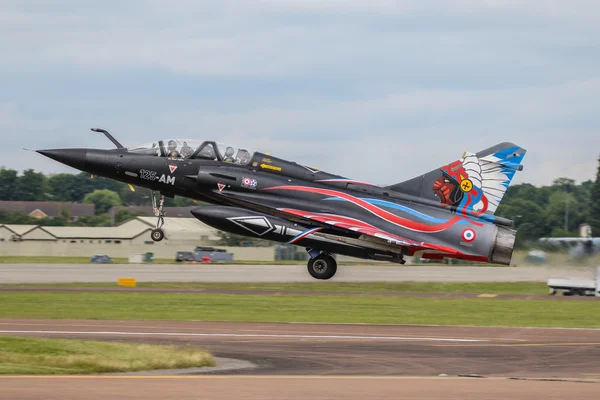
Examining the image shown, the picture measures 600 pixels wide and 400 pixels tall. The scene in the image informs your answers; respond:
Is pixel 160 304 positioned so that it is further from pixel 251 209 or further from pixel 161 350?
pixel 161 350

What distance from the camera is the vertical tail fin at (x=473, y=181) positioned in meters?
31.6

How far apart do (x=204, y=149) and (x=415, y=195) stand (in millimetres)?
7673

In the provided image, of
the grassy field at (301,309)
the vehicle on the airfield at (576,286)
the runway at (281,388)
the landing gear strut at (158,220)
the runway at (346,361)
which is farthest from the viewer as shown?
the vehicle on the airfield at (576,286)

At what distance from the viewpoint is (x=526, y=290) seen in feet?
159

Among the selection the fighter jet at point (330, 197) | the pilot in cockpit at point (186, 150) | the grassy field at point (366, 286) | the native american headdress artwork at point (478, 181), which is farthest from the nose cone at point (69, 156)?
the grassy field at point (366, 286)

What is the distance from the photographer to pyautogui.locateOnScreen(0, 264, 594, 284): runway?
51656 mm

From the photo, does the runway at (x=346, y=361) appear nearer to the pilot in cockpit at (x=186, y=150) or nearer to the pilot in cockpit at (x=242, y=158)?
the pilot in cockpit at (x=242, y=158)

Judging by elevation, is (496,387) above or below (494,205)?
below

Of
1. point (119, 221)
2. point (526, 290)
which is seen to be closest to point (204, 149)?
point (526, 290)

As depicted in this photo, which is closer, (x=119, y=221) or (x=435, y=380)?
(x=435, y=380)

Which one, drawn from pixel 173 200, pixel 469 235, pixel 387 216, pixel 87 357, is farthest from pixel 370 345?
pixel 173 200

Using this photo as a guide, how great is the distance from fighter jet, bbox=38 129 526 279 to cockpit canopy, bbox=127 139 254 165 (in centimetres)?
4

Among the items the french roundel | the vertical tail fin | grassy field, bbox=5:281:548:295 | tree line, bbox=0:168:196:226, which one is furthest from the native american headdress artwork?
tree line, bbox=0:168:196:226

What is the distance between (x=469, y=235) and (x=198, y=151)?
9.86 m
